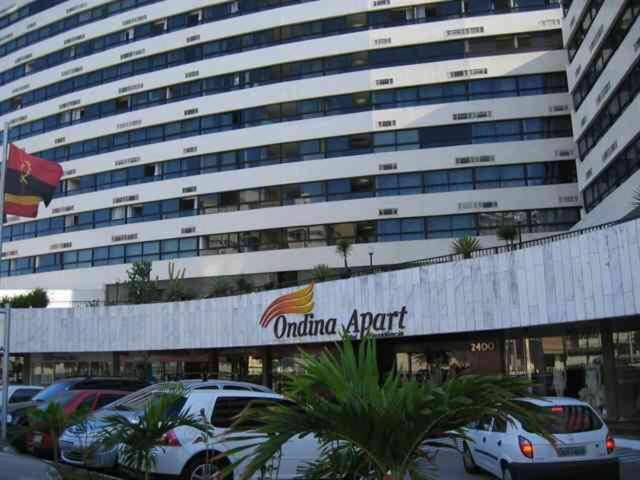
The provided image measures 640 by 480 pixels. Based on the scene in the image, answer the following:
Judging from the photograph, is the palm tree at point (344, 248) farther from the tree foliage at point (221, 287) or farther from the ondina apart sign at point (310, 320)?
the ondina apart sign at point (310, 320)

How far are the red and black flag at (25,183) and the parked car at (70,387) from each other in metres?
5.19

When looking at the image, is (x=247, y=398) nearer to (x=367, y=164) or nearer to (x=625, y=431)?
(x=625, y=431)

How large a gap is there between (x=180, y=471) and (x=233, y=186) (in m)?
34.6

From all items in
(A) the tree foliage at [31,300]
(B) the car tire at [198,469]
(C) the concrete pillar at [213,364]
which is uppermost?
(A) the tree foliage at [31,300]

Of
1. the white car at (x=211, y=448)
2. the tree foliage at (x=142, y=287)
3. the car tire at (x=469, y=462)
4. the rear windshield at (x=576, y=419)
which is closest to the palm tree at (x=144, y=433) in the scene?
the white car at (x=211, y=448)

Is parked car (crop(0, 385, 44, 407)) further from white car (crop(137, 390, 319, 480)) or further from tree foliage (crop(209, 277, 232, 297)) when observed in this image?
tree foliage (crop(209, 277, 232, 297))

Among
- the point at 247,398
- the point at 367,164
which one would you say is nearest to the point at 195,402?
the point at 247,398

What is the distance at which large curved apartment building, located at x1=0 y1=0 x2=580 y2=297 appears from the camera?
133ft

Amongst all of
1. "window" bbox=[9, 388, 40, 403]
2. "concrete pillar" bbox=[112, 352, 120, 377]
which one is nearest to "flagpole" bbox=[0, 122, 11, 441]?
"window" bbox=[9, 388, 40, 403]

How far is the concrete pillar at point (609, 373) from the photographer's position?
21875 mm

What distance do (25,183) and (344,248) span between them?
20543mm

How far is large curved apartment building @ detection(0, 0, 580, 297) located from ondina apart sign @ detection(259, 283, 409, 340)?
11.1 metres

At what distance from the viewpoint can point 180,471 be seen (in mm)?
10383

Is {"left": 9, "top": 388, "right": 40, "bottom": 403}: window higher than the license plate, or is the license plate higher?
{"left": 9, "top": 388, "right": 40, "bottom": 403}: window
